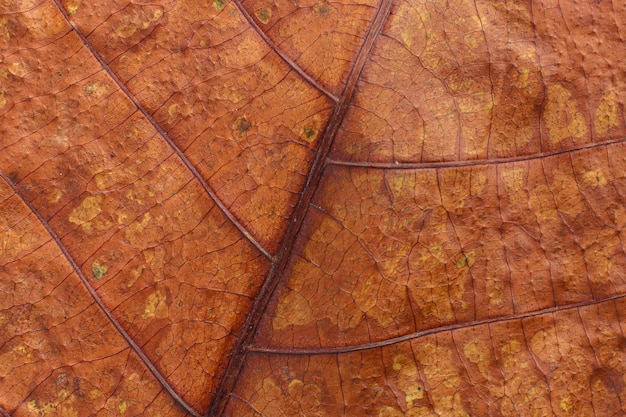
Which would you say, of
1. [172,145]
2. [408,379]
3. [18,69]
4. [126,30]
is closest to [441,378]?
[408,379]

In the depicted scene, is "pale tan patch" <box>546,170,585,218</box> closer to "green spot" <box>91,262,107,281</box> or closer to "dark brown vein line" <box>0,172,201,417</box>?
"dark brown vein line" <box>0,172,201,417</box>

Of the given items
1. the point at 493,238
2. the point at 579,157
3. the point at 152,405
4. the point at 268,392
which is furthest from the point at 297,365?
the point at 579,157

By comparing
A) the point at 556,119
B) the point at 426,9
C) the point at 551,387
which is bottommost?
the point at 551,387

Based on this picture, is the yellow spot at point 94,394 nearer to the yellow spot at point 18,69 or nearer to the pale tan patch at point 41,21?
the yellow spot at point 18,69

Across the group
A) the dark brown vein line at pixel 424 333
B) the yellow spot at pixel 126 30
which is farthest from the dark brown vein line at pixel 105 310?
the yellow spot at pixel 126 30

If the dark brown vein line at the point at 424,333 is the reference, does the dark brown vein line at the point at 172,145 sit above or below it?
above

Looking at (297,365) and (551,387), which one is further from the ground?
(297,365)

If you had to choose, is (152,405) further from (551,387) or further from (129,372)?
(551,387)

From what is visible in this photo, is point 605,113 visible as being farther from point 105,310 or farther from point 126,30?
point 105,310
